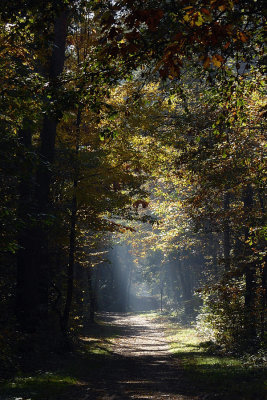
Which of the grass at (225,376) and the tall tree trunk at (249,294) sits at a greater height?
the tall tree trunk at (249,294)

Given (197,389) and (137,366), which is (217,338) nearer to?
(137,366)

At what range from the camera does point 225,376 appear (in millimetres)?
10219

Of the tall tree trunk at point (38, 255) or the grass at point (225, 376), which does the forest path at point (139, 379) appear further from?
the tall tree trunk at point (38, 255)

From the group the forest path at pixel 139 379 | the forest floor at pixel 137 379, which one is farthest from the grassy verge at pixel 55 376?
the forest path at pixel 139 379

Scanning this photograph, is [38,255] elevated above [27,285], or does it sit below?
above

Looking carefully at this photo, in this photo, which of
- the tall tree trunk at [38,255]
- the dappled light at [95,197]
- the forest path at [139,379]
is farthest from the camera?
the tall tree trunk at [38,255]

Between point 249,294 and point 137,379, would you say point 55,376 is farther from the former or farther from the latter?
point 249,294

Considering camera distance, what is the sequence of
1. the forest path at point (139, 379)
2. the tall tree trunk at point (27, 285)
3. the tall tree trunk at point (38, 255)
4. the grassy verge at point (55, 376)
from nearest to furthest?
the grassy verge at point (55, 376) → the forest path at point (139, 379) → the tall tree trunk at point (27, 285) → the tall tree trunk at point (38, 255)

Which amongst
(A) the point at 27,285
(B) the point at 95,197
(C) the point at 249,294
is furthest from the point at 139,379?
(C) the point at 249,294

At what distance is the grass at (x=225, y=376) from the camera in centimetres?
839

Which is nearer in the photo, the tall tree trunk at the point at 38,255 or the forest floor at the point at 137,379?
the forest floor at the point at 137,379

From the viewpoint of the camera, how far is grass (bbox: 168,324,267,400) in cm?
839

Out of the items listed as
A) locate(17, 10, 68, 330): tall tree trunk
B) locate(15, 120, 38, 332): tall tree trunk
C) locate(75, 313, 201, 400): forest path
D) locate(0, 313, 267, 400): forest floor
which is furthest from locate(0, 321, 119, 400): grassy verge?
locate(17, 10, 68, 330): tall tree trunk

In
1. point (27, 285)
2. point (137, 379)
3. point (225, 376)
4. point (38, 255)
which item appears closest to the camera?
point (225, 376)
